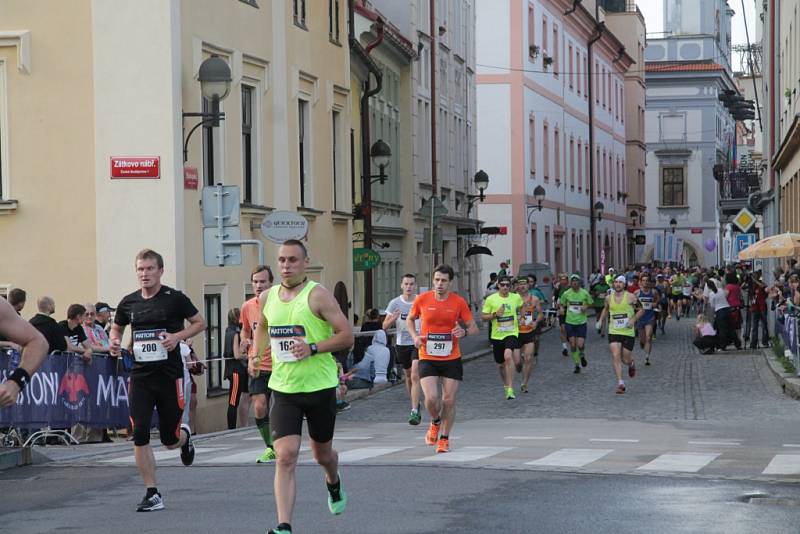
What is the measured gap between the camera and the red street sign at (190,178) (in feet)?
68.9

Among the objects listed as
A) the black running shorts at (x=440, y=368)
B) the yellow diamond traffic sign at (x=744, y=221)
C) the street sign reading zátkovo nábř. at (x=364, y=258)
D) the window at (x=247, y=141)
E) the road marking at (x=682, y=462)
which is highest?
the window at (x=247, y=141)

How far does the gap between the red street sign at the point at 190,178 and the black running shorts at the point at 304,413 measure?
12049 millimetres

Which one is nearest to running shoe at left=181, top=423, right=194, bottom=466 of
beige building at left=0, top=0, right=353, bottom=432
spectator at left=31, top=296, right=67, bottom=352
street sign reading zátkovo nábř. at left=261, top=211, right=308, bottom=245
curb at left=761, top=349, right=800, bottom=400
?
spectator at left=31, top=296, right=67, bottom=352

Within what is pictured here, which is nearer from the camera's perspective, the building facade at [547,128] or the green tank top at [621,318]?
the green tank top at [621,318]

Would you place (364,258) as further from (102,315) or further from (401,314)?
(102,315)

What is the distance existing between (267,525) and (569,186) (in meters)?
57.7

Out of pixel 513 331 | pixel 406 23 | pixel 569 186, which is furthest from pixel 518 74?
pixel 513 331

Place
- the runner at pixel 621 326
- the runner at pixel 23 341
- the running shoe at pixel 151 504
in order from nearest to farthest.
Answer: the runner at pixel 23 341 < the running shoe at pixel 151 504 < the runner at pixel 621 326

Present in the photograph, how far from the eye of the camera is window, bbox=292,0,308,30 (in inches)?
1042

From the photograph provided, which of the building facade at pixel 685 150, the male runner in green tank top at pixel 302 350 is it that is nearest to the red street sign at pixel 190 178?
the male runner in green tank top at pixel 302 350

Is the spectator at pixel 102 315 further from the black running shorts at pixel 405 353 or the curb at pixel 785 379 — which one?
the curb at pixel 785 379

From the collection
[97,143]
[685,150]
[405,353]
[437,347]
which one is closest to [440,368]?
[437,347]

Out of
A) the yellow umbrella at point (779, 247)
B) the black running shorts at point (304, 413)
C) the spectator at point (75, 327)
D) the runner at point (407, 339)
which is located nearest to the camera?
the black running shorts at point (304, 413)

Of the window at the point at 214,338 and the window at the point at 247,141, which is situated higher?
the window at the point at 247,141
